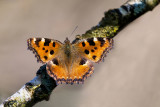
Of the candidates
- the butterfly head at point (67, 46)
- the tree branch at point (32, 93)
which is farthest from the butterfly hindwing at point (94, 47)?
the tree branch at point (32, 93)

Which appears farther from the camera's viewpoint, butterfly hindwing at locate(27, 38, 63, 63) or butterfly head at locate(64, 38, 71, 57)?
butterfly head at locate(64, 38, 71, 57)

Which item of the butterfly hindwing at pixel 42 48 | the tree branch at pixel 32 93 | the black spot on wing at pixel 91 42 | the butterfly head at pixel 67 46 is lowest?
the tree branch at pixel 32 93

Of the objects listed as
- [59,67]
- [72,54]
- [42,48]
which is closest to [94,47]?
[72,54]

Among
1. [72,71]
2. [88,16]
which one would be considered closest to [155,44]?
[88,16]

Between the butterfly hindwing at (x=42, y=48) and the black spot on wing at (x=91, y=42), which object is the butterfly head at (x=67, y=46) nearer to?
the butterfly hindwing at (x=42, y=48)

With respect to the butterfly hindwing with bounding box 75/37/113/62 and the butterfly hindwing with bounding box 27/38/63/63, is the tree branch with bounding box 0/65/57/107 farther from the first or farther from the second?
the butterfly hindwing with bounding box 75/37/113/62

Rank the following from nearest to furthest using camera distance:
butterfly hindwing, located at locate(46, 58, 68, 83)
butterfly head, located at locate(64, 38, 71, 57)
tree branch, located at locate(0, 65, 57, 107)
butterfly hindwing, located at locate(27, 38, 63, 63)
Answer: tree branch, located at locate(0, 65, 57, 107) → butterfly hindwing, located at locate(46, 58, 68, 83) → butterfly hindwing, located at locate(27, 38, 63, 63) → butterfly head, located at locate(64, 38, 71, 57)

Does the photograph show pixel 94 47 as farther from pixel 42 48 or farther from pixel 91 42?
pixel 42 48

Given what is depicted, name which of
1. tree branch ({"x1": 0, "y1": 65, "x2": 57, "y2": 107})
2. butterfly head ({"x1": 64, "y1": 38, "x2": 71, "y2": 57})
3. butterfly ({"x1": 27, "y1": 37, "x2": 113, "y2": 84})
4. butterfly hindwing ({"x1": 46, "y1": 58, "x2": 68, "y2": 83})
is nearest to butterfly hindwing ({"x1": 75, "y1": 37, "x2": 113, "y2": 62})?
butterfly ({"x1": 27, "y1": 37, "x2": 113, "y2": 84})

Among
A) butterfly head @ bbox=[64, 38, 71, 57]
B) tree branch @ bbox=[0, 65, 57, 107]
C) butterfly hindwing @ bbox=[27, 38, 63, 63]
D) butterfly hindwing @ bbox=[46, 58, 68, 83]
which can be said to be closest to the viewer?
tree branch @ bbox=[0, 65, 57, 107]
